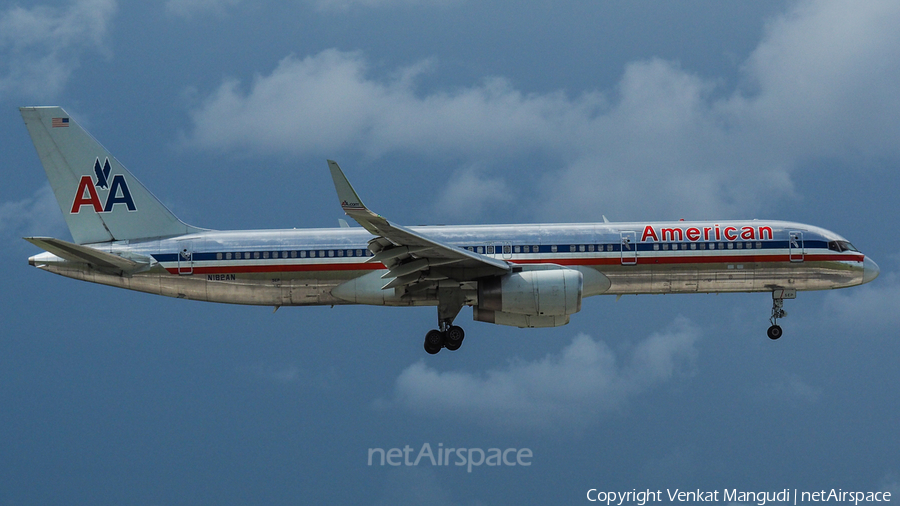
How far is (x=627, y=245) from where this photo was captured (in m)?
34.3

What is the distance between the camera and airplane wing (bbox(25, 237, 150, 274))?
106ft

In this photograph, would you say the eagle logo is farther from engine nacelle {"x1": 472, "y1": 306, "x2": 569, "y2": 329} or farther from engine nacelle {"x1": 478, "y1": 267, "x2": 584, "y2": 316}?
engine nacelle {"x1": 478, "y1": 267, "x2": 584, "y2": 316}


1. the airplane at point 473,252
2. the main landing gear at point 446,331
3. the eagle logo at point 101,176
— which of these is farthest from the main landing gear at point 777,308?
the eagle logo at point 101,176

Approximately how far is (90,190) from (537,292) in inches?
708

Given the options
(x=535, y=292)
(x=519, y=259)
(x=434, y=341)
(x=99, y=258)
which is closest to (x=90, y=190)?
(x=99, y=258)

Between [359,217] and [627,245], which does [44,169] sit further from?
[627,245]

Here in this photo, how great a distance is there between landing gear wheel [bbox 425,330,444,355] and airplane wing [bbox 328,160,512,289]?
2040 mm

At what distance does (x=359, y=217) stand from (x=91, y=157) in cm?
1411

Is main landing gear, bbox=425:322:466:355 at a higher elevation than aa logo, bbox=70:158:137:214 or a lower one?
lower

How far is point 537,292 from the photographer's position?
104ft

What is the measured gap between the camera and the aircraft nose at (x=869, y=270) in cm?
3581

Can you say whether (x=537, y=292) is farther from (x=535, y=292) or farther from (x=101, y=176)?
(x=101, y=176)

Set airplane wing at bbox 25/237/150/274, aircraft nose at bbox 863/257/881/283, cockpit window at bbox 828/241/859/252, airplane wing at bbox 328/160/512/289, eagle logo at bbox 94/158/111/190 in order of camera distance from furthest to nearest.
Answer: eagle logo at bbox 94/158/111/190 < aircraft nose at bbox 863/257/881/283 < cockpit window at bbox 828/241/859/252 < airplane wing at bbox 25/237/150/274 < airplane wing at bbox 328/160/512/289

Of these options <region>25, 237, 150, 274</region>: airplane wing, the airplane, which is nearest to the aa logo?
the airplane
